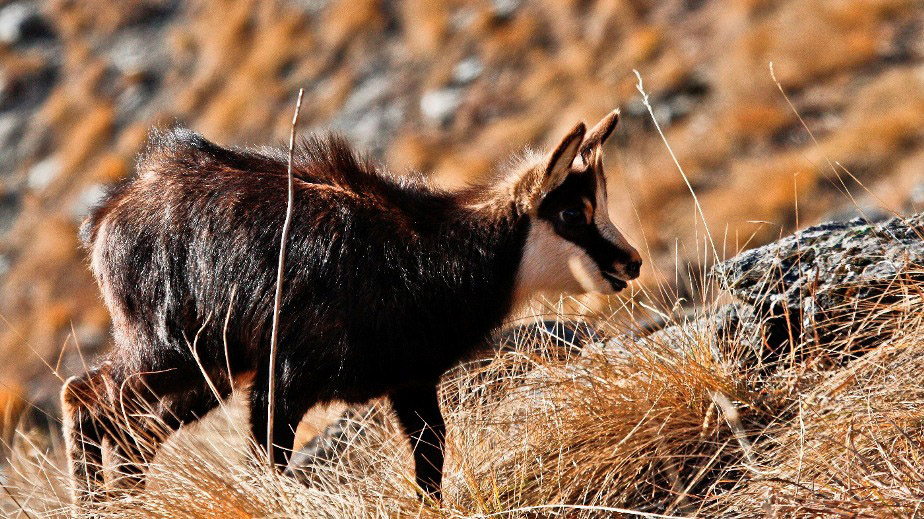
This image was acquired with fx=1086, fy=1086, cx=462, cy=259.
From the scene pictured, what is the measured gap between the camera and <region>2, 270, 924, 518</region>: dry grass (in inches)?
152

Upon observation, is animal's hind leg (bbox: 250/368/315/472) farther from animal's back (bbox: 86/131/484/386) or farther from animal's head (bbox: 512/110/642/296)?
animal's head (bbox: 512/110/642/296)

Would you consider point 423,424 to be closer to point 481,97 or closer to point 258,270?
point 258,270

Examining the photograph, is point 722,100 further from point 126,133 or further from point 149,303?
point 149,303

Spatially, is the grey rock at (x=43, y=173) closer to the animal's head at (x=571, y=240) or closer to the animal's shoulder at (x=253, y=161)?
the animal's shoulder at (x=253, y=161)

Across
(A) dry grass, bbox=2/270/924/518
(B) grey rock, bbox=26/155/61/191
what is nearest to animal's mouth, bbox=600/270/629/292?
(A) dry grass, bbox=2/270/924/518

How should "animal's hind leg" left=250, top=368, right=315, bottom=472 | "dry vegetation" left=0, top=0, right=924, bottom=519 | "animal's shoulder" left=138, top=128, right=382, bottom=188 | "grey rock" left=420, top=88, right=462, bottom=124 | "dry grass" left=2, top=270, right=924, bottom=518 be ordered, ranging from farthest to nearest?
"grey rock" left=420, top=88, right=462, bottom=124 < "dry vegetation" left=0, top=0, right=924, bottom=519 < "animal's shoulder" left=138, top=128, right=382, bottom=188 < "animal's hind leg" left=250, top=368, right=315, bottom=472 < "dry grass" left=2, top=270, right=924, bottom=518

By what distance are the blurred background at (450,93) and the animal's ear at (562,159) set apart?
15.1 meters

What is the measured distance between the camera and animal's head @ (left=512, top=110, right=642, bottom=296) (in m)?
4.92

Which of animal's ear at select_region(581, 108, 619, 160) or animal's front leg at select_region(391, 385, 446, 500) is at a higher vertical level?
animal's ear at select_region(581, 108, 619, 160)

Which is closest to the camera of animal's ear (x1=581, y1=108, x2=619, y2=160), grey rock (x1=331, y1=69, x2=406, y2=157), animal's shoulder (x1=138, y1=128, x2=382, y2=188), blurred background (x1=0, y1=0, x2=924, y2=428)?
animal's shoulder (x1=138, y1=128, x2=382, y2=188)

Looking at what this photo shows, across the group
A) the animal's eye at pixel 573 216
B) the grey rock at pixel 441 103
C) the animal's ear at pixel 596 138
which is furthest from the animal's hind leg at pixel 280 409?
the grey rock at pixel 441 103

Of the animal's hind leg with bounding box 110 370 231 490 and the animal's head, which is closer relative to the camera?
the animal's hind leg with bounding box 110 370 231 490

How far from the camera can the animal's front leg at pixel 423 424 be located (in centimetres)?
476

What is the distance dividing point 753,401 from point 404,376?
1466mm
